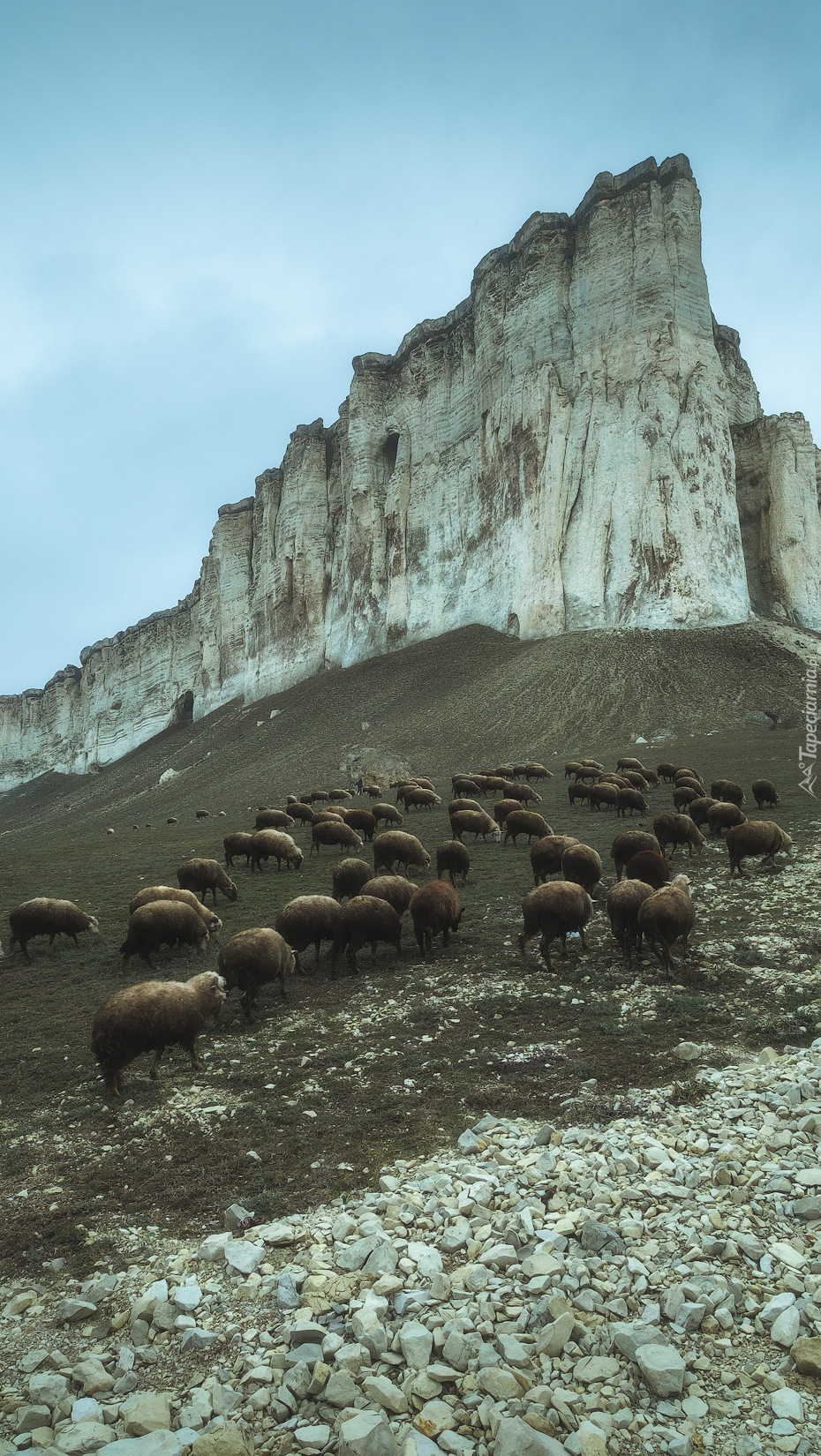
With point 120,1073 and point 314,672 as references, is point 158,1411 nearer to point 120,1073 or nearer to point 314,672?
point 120,1073

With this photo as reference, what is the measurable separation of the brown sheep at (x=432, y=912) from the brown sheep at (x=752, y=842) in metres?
5.96

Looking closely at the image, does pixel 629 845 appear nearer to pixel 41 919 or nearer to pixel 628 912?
pixel 628 912

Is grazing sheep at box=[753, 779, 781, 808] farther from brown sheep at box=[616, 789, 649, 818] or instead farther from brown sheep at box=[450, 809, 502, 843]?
brown sheep at box=[450, 809, 502, 843]

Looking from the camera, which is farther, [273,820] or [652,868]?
[273,820]

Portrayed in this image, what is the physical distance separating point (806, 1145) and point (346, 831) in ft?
52.6

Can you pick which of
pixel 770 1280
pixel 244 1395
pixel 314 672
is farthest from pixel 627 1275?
pixel 314 672

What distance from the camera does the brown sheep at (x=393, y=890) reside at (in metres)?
12.0

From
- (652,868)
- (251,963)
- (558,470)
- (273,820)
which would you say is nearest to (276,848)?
(273,820)

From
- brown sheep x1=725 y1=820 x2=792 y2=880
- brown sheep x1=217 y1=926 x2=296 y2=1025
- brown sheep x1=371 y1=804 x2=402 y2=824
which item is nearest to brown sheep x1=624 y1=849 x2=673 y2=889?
brown sheep x1=725 y1=820 x2=792 y2=880

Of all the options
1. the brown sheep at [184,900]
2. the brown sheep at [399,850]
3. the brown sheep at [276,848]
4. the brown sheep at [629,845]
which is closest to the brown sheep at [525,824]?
the brown sheep at [399,850]

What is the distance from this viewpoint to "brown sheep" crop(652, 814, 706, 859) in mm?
15938

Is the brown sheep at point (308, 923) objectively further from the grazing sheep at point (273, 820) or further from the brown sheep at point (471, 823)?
the grazing sheep at point (273, 820)

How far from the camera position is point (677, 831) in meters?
16.0

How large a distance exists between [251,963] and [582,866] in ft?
18.9
